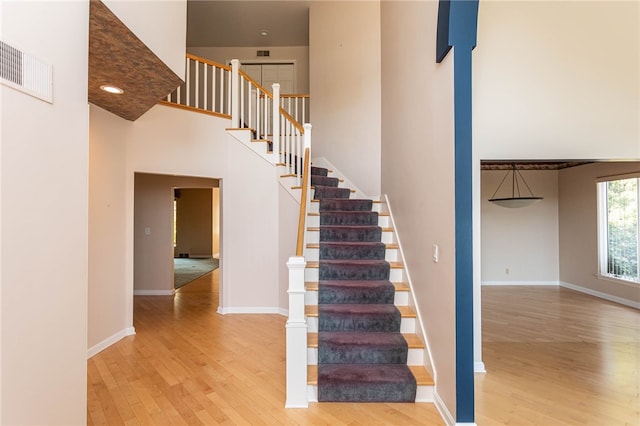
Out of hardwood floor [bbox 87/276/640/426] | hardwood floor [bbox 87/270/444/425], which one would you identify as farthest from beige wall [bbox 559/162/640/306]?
hardwood floor [bbox 87/270/444/425]

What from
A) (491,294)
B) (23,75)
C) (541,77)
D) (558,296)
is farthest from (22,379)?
(558,296)

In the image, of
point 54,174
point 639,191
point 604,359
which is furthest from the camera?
point 639,191

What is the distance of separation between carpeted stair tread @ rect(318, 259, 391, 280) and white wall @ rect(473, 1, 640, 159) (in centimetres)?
172

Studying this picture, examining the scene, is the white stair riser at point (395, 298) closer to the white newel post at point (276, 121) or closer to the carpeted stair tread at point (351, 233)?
the carpeted stair tread at point (351, 233)

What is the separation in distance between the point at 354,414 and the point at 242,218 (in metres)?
3.09

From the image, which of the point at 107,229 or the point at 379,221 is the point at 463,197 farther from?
the point at 107,229

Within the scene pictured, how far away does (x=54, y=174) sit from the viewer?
5.37 feet

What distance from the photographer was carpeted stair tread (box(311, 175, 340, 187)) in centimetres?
494

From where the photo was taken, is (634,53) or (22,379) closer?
(22,379)

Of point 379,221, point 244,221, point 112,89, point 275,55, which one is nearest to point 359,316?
point 379,221

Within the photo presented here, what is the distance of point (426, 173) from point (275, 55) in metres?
6.11

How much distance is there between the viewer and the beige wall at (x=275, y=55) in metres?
7.26

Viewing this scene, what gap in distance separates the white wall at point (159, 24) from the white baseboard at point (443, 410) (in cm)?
350

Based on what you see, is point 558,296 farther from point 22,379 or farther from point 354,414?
point 22,379
